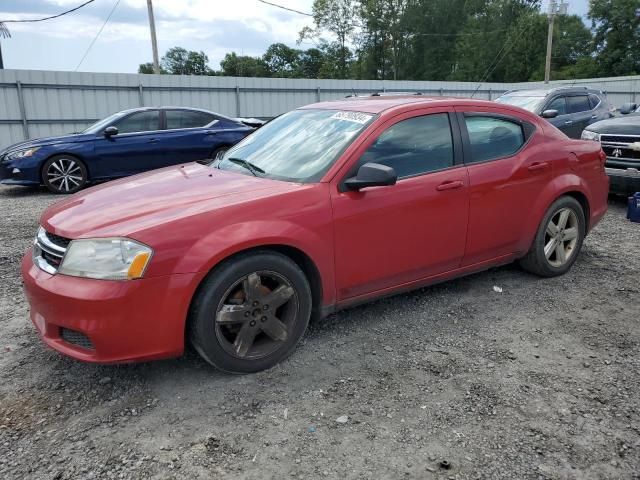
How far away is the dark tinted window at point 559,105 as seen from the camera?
10.4 metres

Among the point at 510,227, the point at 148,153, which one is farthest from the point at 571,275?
the point at 148,153

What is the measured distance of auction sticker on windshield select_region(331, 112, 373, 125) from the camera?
3.61m

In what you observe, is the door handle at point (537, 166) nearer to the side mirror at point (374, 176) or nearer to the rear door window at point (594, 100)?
the side mirror at point (374, 176)

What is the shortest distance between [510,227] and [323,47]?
59.4 m

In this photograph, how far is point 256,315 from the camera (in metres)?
3.03

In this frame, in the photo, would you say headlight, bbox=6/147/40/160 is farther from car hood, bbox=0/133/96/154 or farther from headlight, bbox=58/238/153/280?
headlight, bbox=58/238/153/280

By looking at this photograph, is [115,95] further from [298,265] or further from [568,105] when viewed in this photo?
[298,265]

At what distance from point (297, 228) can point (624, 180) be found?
5537 mm

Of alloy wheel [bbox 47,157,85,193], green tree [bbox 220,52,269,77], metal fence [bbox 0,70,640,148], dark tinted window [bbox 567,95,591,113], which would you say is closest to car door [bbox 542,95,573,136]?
dark tinted window [bbox 567,95,591,113]

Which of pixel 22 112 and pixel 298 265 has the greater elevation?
pixel 22 112

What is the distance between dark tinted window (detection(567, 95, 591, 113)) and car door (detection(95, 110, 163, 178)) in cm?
806

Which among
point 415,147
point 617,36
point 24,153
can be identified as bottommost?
point 24,153

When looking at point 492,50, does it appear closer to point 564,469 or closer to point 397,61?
point 397,61

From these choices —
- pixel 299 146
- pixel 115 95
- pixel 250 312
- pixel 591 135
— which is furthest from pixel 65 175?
pixel 591 135
